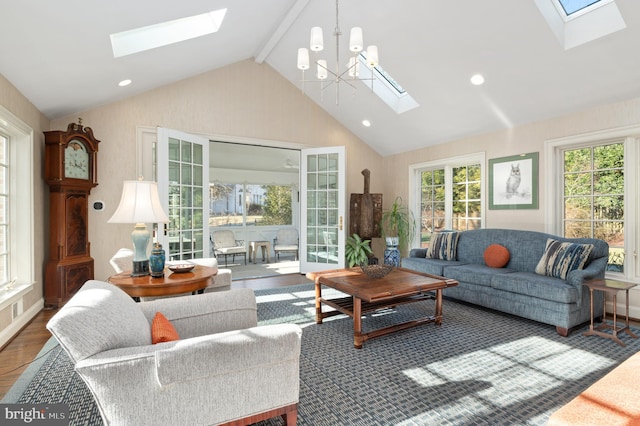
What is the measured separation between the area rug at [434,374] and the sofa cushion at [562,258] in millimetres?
555

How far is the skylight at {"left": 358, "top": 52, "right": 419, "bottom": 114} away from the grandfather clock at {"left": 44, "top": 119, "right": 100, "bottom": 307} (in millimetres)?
3788

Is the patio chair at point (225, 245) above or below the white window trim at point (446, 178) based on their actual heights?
below

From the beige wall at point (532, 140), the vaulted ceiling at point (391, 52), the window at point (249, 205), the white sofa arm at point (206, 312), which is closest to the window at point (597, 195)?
the beige wall at point (532, 140)

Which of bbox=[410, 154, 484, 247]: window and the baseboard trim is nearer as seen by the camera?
the baseboard trim

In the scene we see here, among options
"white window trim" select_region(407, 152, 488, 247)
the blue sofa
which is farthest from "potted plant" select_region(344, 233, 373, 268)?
the blue sofa

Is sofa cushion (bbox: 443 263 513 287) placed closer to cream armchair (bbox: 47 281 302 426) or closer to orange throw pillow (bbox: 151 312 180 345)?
cream armchair (bbox: 47 281 302 426)

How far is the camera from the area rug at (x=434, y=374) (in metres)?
1.92

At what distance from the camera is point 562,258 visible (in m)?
3.43

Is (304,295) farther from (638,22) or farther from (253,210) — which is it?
(253,210)

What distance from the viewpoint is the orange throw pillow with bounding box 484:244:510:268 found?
4.10 meters

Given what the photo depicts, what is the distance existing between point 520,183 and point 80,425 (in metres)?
4.90

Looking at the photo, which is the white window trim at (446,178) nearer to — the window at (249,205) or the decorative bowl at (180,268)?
the decorative bowl at (180,268)

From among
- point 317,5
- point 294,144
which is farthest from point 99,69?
point 294,144

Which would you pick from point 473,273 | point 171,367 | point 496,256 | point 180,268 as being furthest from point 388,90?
point 171,367
